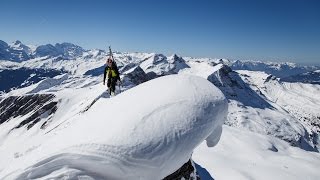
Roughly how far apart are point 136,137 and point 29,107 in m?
116

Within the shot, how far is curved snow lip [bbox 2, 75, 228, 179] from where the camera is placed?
675 cm

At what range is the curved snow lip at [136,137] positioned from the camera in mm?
6750

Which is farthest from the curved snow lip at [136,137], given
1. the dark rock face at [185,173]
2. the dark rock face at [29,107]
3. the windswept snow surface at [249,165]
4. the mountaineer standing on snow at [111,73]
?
the dark rock face at [29,107]

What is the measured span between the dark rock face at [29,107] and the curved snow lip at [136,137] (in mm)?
89494

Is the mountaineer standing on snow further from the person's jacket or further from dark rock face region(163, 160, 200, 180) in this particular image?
dark rock face region(163, 160, 200, 180)

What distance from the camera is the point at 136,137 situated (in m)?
7.21

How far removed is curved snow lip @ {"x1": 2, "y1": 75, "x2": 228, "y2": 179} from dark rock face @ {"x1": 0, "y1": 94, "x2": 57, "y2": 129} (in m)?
89.5

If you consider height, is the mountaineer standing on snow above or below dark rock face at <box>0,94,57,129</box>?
above

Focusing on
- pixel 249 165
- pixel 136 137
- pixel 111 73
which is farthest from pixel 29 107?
pixel 136 137

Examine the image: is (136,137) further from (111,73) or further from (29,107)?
(29,107)

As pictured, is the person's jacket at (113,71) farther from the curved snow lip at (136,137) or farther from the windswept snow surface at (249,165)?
the curved snow lip at (136,137)

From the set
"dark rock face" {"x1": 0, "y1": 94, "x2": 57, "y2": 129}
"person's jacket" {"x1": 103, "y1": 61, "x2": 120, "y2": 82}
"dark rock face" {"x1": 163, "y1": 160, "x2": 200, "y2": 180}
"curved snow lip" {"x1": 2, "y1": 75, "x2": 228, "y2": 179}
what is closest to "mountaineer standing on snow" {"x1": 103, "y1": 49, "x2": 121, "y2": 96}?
"person's jacket" {"x1": 103, "y1": 61, "x2": 120, "y2": 82}

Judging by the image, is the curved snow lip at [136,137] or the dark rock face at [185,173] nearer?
the curved snow lip at [136,137]

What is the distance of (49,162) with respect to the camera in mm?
6496
